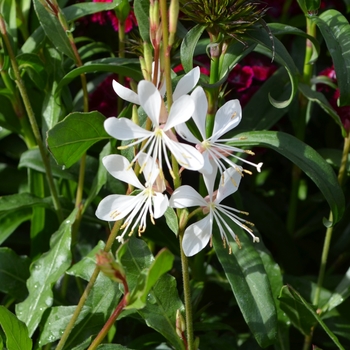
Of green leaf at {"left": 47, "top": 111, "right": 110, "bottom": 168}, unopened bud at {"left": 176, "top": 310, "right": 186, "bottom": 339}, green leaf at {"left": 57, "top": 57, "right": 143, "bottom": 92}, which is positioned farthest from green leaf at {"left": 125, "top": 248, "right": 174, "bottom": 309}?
green leaf at {"left": 57, "top": 57, "right": 143, "bottom": 92}

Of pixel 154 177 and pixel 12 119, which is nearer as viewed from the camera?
pixel 154 177

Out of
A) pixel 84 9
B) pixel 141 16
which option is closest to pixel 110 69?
pixel 141 16

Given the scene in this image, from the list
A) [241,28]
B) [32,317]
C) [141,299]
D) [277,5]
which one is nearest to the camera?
[141,299]

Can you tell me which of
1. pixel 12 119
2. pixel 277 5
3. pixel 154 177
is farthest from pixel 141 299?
pixel 277 5

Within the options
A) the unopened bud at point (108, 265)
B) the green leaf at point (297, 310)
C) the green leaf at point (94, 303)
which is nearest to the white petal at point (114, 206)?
the unopened bud at point (108, 265)

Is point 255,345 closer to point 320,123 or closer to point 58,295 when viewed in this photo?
point 58,295

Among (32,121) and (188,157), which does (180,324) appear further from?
(32,121)

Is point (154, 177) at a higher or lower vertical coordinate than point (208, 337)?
higher

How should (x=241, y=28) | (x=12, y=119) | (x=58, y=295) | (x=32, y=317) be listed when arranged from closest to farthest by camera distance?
(x=241, y=28) → (x=32, y=317) → (x=58, y=295) → (x=12, y=119)
